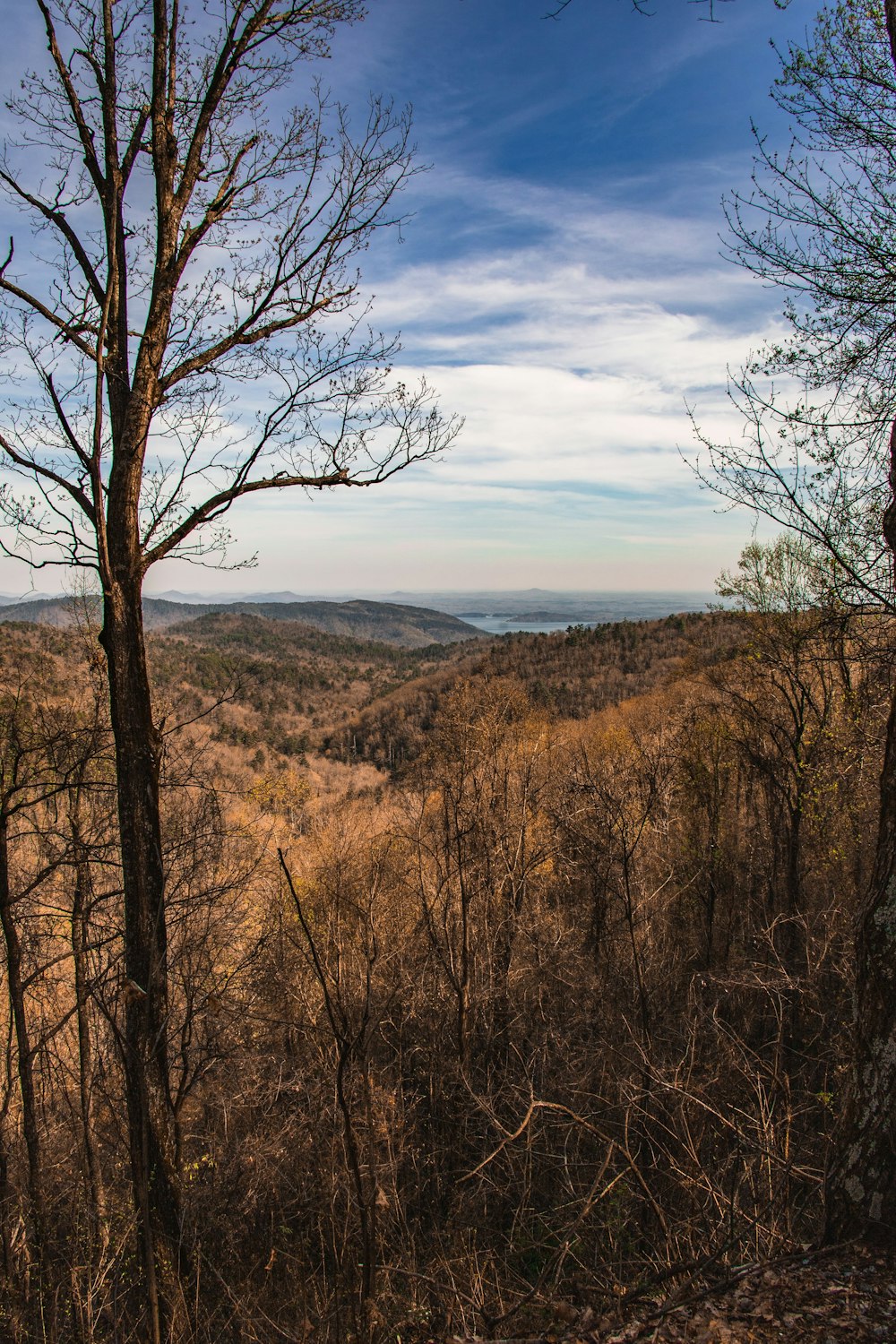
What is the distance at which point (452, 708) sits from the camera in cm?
1480

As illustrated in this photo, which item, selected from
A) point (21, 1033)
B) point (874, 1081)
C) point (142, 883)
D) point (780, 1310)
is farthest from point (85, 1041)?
point (874, 1081)

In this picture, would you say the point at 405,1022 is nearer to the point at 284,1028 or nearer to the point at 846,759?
the point at 284,1028

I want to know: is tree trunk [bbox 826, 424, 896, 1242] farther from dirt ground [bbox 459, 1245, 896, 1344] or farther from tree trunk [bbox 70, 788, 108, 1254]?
tree trunk [bbox 70, 788, 108, 1254]

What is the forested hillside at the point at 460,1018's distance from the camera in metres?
4.62

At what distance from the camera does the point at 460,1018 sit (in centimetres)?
958

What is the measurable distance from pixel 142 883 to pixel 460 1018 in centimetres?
708

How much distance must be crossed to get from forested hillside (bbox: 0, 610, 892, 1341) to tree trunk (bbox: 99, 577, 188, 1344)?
0.17 metres

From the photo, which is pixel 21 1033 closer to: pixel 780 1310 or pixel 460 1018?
pixel 460 1018

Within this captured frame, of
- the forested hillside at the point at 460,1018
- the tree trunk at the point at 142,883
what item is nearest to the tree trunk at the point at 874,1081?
the forested hillside at the point at 460,1018

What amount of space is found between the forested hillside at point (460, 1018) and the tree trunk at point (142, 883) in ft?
0.56

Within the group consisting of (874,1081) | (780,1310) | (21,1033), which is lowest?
(21,1033)

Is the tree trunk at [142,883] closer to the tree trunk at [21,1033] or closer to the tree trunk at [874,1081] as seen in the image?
the tree trunk at [21,1033]

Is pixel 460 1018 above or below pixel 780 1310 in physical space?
below

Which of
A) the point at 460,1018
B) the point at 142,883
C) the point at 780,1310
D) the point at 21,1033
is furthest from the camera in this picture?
the point at 460,1018
